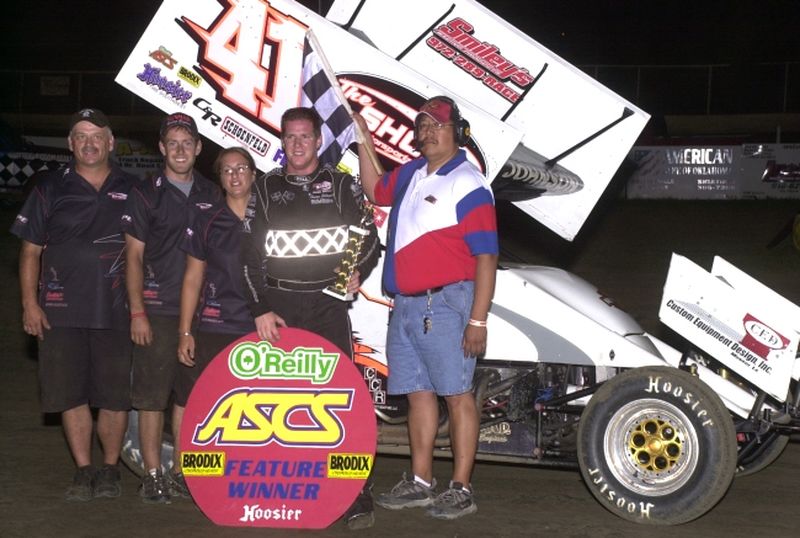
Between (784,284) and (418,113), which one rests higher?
(418,113)

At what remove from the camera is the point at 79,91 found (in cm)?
3219

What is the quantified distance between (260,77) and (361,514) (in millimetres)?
2263

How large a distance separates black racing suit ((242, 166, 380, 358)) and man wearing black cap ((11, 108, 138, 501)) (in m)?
0.85

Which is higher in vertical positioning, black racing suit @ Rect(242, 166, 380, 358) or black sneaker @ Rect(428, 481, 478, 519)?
black racing suit @ Rect(242, 166, 380, 358)

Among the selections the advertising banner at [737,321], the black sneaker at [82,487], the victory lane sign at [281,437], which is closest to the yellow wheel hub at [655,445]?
the advertising banner at [737,321]

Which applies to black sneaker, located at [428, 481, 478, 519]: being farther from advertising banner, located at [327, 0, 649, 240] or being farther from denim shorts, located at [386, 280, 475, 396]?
advertising banner, located at [327, 0, 649, 240]

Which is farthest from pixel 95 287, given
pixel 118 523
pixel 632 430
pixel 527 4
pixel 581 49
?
pixel 527 4

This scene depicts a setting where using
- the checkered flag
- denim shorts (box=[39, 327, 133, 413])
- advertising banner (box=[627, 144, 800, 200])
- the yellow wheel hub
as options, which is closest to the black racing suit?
the checkered flag

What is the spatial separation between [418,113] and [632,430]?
1.87 metres

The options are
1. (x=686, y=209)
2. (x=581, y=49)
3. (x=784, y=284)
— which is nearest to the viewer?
(x=784, y=284)

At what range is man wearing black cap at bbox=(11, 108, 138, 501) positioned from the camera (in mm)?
5602

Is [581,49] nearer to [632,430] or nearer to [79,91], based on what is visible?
[79,91]

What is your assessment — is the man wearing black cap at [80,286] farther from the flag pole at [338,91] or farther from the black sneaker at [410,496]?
the black sneaker at [410,496]

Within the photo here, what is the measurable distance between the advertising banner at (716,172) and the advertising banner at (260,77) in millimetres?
17965
